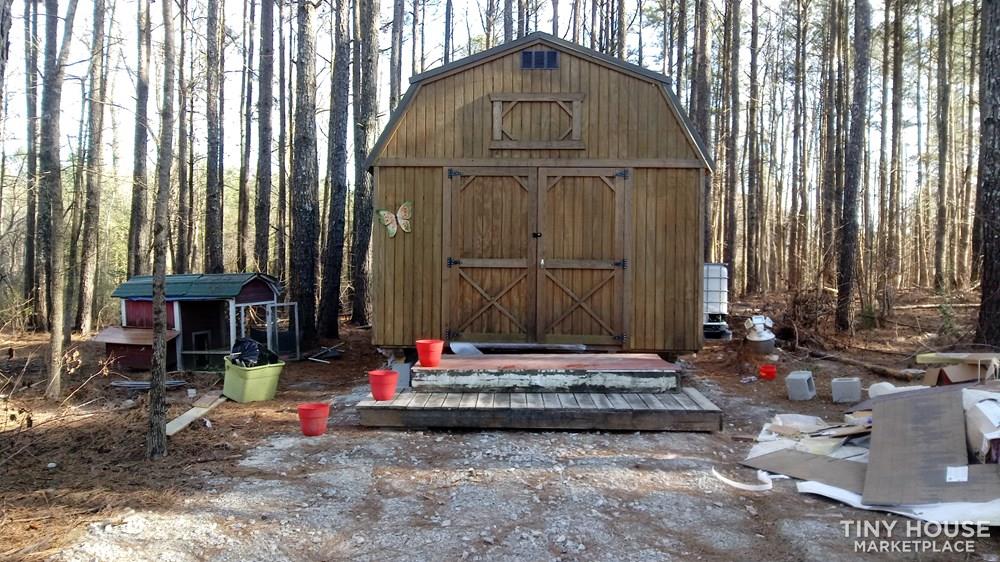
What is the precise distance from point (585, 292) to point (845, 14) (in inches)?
610

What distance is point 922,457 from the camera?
399cm

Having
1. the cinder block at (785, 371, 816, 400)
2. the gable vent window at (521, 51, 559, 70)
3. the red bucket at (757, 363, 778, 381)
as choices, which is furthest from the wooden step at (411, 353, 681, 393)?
the gable vent window at (521, 51, 559, 70)

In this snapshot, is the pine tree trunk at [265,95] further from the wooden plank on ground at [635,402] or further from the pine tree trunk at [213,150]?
the wooden plank on ground at [635,402]

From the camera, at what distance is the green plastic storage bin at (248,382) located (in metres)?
6.96

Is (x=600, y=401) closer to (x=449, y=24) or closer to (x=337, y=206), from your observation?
(x=337, y=206)

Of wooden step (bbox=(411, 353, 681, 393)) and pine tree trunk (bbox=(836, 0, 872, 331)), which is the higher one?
pine tree trunk (bbox=(836, 0, 872, 331))

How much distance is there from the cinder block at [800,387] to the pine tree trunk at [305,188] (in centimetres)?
735

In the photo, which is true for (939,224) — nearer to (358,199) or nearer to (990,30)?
(990,30)

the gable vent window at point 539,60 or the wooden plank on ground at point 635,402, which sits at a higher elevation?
the gable vent window at point 539,60

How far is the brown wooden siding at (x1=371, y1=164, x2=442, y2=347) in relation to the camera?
314 inches

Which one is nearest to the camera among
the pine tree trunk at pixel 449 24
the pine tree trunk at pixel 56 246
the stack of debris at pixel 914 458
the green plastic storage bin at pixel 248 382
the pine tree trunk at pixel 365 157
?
the stack of debris at pixel 914 458

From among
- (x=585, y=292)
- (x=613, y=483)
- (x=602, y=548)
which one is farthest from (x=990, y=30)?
(x=602, y=548)

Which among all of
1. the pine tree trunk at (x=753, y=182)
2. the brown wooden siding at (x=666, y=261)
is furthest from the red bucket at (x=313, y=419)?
the pine tree trunk at (x=753, y=182)

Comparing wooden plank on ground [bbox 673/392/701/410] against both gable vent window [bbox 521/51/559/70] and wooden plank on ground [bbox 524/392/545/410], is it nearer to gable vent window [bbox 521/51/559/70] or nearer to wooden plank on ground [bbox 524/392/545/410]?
wooden plank on ground [bbox 524/392/545/410]
